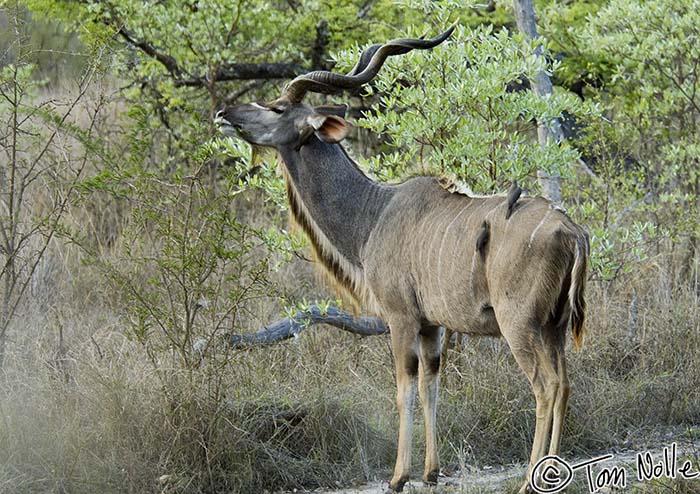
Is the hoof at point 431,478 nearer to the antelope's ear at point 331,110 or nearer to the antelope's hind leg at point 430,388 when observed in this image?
the antelope's hind leg at point 430,388

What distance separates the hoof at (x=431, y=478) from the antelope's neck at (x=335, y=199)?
100cm

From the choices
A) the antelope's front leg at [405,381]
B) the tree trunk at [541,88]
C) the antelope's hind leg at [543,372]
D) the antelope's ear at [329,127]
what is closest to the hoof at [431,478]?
the antelope's front leg at [405,381]

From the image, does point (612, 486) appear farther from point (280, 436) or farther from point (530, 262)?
point (280, 436)

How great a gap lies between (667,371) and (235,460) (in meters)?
2.92

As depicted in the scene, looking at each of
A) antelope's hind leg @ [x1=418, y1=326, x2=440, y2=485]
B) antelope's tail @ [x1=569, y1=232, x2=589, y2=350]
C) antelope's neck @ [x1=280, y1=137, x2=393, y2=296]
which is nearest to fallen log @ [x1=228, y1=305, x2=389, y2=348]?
antelope's neck @ [x1=280, y1=137, x2=393, y2=296]

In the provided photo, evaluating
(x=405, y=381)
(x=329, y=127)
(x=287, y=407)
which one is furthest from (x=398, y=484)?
(x=329, y=127)

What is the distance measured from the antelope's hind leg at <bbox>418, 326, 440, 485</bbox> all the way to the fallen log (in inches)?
51.3

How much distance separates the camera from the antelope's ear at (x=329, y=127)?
17.8ft

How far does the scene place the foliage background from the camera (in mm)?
5184

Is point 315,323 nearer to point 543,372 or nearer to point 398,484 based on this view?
point 398,484

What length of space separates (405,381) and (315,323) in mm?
1770

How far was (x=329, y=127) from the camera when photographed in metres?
5.46
